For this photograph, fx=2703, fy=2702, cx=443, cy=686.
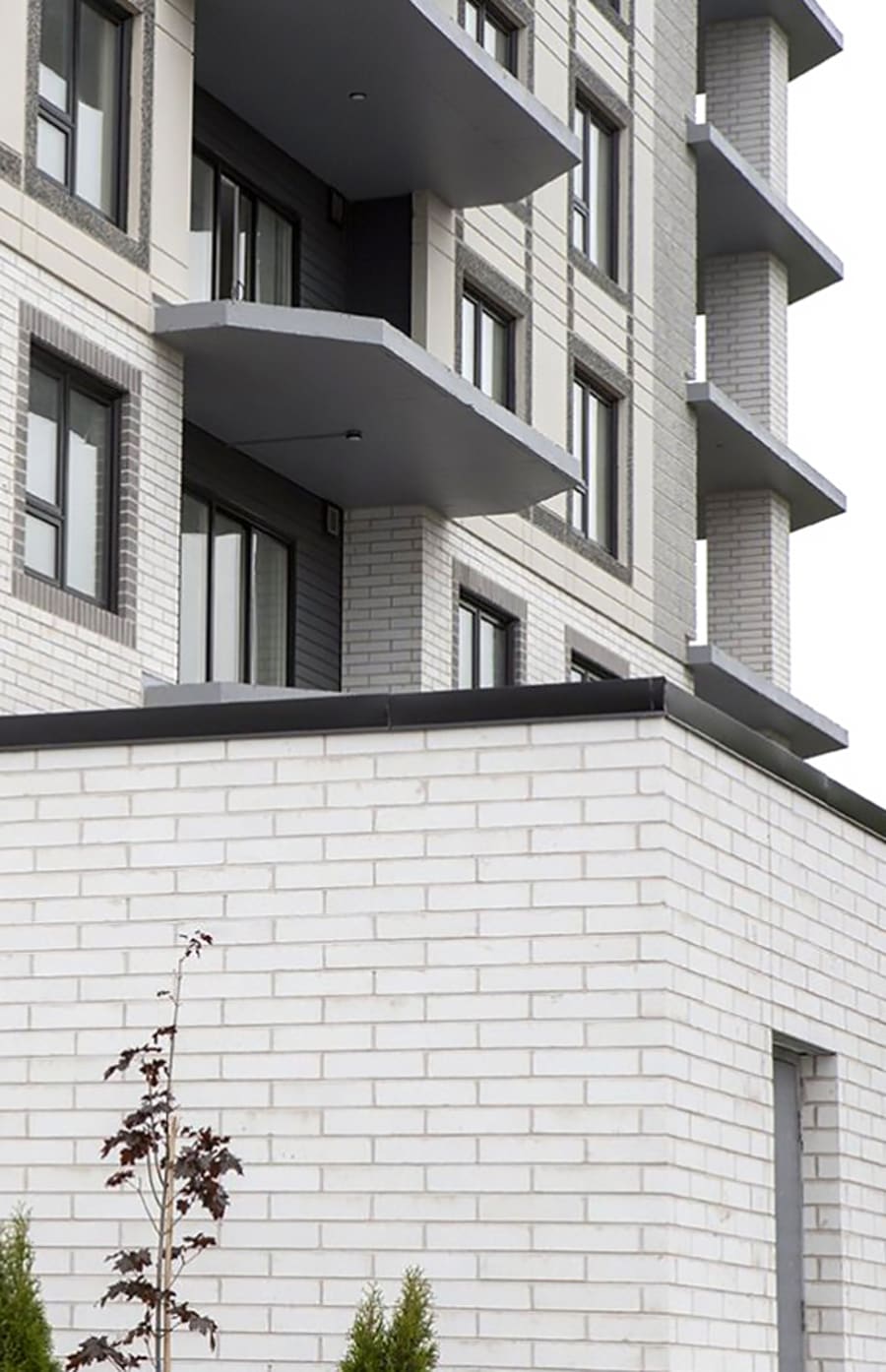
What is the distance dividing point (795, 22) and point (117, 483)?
19.5 meters

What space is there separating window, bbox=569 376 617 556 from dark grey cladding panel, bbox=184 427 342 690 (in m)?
4.23

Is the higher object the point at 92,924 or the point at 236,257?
the point at 236,257

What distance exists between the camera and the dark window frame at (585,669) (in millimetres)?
26031

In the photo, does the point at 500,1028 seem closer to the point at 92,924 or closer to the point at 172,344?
the point at 92,924

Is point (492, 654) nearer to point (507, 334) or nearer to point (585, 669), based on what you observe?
point (585, 669)

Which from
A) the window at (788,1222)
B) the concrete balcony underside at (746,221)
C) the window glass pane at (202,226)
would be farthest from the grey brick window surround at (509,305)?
the window at (788,1222)

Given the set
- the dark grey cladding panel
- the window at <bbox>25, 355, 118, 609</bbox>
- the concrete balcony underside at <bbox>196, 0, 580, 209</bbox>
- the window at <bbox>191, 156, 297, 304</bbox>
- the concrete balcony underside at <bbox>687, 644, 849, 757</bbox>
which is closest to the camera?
the window at <bbox>25, 355, 118, 609</bbox>

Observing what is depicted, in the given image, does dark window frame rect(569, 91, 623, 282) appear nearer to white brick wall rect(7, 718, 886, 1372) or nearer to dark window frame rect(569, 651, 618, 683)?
dark window frame rect(569, 651, 618, 683)

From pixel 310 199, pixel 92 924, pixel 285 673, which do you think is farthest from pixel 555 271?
pixel 92 924

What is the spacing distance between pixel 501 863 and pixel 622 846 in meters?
0.56

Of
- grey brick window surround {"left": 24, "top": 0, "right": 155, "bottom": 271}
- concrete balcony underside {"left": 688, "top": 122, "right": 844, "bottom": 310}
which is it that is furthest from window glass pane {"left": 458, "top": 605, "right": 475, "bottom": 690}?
concrete balcony underside {"left": 688, "top": 122, "right": 844, "bottom": 310}

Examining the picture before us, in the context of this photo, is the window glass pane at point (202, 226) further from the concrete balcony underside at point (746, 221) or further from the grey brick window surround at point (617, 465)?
the concrete balcony underside at point (746, 221)

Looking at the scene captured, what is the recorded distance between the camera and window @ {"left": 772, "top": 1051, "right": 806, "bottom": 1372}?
1345cm

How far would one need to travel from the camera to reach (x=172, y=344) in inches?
724
